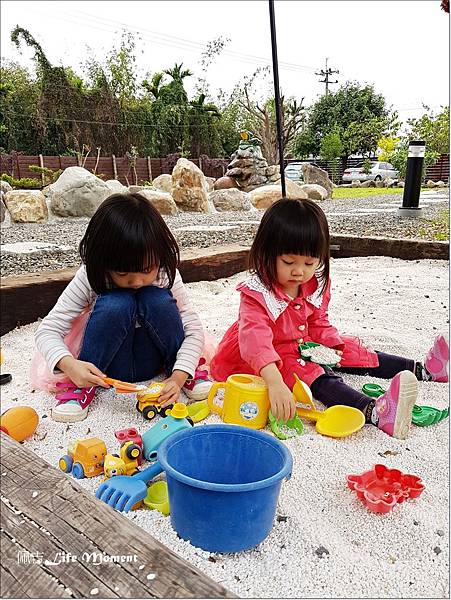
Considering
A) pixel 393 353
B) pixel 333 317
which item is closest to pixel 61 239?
pixel 333 317

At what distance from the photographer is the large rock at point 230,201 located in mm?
5945

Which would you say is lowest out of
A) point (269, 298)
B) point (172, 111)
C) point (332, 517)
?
point (332, 517)

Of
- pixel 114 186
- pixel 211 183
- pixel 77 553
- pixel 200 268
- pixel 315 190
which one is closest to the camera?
pixel 77 553

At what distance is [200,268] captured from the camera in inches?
80.9

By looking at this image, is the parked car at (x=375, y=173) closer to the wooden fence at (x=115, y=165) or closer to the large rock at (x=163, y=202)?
the wooden fence at (x=115, y=165)

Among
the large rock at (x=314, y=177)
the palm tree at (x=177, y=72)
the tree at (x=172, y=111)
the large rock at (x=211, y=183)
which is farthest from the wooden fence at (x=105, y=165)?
Answer: the large rock at (x=314, y=177)

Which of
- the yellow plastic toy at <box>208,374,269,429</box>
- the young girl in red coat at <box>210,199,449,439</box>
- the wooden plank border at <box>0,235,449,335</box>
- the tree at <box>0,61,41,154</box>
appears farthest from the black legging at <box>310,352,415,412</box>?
the tree at <box>0,61,41,154</box>

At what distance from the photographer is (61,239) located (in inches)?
133

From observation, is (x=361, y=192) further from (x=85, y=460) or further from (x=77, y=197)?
(x=85, y=460)

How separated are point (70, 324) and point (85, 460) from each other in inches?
15.2

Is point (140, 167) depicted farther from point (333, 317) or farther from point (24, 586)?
point (24, 586)

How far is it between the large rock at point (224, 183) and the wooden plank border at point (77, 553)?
6.43 meters

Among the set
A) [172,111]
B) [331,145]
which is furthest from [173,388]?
[172,111]

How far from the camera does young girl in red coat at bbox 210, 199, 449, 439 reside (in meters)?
0.97
